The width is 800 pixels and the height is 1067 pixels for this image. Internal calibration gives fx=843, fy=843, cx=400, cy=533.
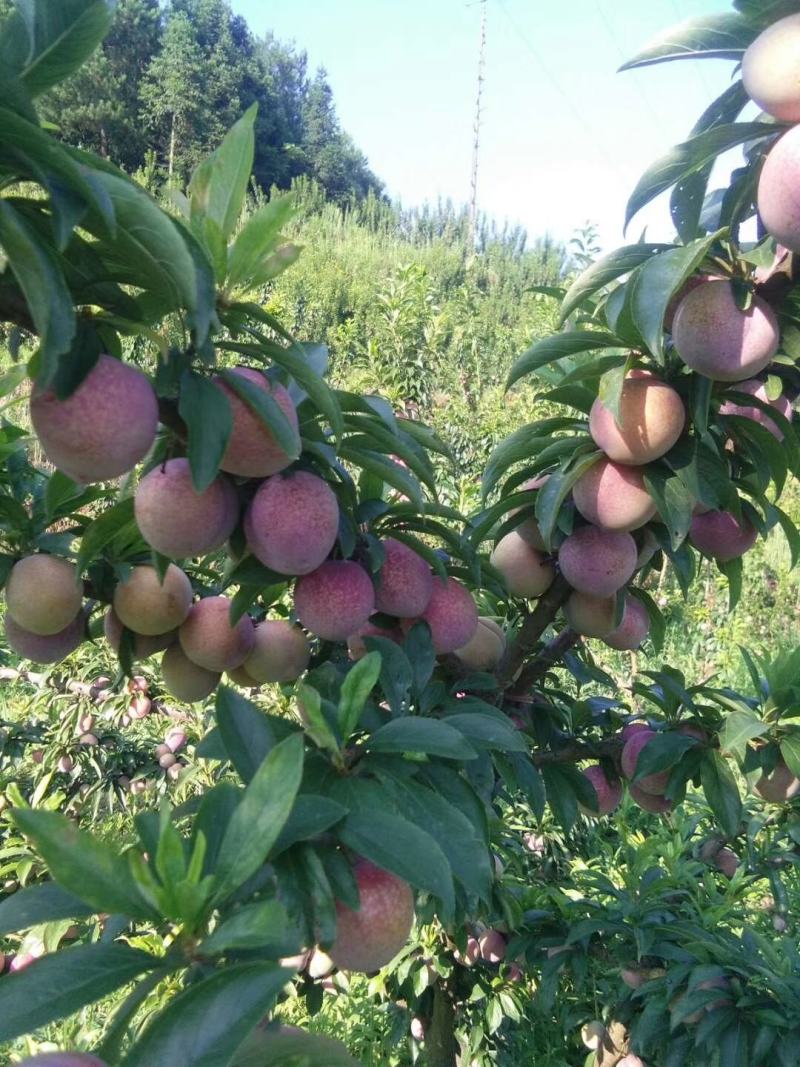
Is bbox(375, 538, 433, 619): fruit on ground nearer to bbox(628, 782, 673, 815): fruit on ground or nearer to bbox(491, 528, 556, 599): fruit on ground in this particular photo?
bbox(491, 528, 556, 599): fruit on ground

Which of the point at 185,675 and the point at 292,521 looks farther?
the point at 185,675

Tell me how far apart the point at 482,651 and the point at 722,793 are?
24 centimetres

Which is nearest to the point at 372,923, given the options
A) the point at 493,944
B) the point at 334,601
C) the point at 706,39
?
the point at 334,601

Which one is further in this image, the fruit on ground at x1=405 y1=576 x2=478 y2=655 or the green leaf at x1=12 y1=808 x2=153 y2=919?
the fruit on ground at x1=405 y1=576 x2=478 y2=655

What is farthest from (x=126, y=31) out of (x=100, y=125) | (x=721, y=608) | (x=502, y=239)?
(x=721, y=608)

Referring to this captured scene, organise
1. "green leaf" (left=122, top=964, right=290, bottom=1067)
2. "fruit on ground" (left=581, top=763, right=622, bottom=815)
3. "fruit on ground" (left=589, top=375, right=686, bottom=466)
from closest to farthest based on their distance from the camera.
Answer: "green leaf" (left=122, top=964, right=290, bottom=1067)
"fruit on ground" (left=589, top=375, right=686, bottom=466)
"fruit on ground" (left=581, top=763, right=622, bottom=815)

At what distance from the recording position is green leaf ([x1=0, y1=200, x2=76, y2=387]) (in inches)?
13.0

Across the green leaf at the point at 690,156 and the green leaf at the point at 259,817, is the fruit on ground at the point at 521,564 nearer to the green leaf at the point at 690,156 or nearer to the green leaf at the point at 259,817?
the green leaf at the point at 690,156

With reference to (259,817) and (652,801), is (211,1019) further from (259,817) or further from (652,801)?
Result: (652,801)

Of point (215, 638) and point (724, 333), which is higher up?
point (724, 333)

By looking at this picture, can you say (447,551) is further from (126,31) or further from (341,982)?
(126,31)

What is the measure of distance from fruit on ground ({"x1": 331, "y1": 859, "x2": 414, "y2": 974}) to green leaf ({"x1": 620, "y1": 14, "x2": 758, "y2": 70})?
0.50 m

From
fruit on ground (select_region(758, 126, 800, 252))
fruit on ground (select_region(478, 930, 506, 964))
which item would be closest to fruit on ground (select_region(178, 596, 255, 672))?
fruit on ground (select_region(758, 126, 800, 252))

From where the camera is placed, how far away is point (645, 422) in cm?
61
